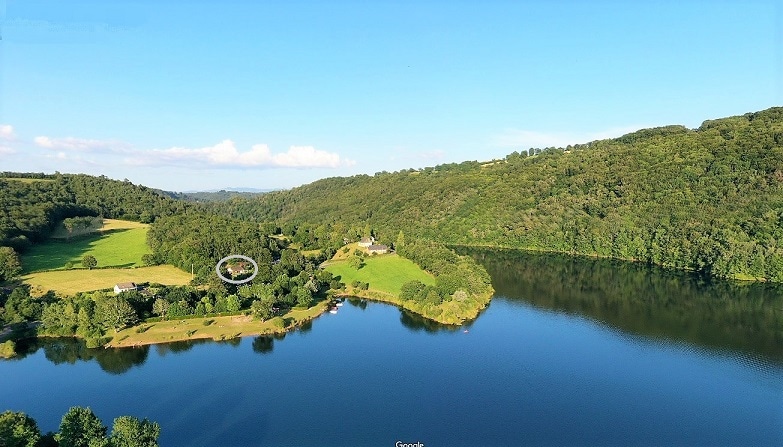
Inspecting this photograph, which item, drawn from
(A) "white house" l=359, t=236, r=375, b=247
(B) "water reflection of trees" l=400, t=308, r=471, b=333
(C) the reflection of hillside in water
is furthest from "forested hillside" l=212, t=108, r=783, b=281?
(B) "water reflection of trees" l=400, t=308, r=471, b=333

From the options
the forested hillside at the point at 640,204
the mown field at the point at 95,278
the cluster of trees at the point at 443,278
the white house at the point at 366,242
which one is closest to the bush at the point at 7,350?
the mown field at the point at 95,278

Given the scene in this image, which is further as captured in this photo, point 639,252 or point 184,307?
point 639,252

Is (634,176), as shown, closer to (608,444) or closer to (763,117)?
(763,117)

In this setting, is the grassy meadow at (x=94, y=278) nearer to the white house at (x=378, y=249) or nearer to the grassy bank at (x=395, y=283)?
the grassy bank at (x=395, y=283)

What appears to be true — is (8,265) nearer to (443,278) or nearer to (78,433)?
(78,433)

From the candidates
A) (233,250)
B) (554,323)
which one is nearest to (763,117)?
(554,323)

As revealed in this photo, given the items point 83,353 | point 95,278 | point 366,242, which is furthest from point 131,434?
point 366,242

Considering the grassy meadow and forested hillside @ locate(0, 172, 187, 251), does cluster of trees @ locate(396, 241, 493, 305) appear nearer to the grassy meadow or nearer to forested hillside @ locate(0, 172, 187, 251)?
the grassy meadow

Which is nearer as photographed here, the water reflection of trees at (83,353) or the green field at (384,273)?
A: the water reflection of trees at (83,353)
